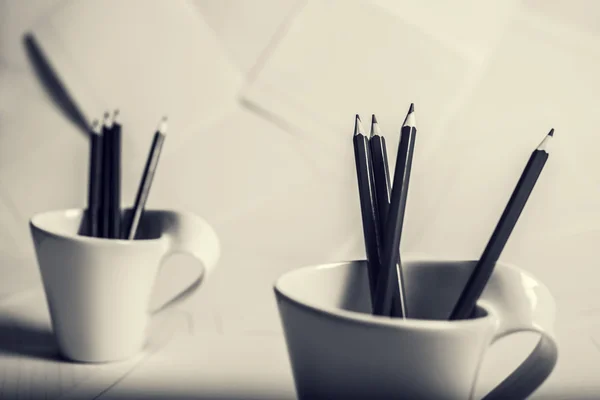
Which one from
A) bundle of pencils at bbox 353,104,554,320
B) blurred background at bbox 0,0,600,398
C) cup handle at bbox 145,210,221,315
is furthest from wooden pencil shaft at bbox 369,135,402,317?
blurred background at bbox 0,0,600,398

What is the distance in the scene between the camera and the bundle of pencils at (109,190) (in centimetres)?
35

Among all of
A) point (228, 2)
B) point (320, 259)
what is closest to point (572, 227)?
point (320, 259)

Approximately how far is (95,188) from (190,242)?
0.07m

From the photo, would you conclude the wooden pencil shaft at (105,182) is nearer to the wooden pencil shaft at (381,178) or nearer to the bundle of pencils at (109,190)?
the bundle of pencils at (109,190)

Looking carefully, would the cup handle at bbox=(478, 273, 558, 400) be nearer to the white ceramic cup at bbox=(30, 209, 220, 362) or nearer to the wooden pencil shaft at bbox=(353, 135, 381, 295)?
the wooden pencil shaft at bbox=(353, 135, 381, 295)

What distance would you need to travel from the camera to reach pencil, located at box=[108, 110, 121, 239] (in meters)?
0.35

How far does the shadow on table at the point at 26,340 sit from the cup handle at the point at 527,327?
207 mm

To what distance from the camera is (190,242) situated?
0.32m

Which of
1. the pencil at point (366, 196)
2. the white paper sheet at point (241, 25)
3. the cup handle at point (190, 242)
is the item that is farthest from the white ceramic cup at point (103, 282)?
the white paper sheet at point (241, 25)

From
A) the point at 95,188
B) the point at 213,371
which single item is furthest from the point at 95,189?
the point at 213,371

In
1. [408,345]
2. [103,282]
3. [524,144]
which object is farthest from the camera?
[524,144]

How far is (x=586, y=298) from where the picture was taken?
0.46 metres

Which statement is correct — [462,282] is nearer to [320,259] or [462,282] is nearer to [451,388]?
[451,388]

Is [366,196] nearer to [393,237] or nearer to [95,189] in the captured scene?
[393,237]
